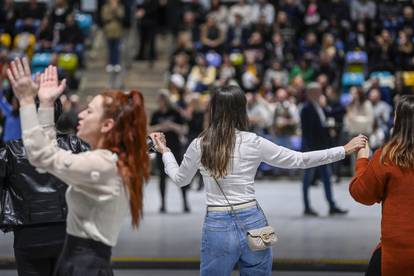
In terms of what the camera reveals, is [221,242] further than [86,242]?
Yes

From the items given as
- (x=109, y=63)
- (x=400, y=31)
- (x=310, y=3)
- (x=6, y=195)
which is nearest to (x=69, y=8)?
(x=109, y=63)

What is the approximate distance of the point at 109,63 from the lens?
22750mm

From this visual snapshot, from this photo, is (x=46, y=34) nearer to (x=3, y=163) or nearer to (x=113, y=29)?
(x=113, y=29)

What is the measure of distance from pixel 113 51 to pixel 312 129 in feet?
30.5

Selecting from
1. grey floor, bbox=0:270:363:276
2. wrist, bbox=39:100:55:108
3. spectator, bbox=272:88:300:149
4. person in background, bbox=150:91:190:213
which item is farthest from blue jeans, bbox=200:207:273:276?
spectator, bbox=272:88:300:149

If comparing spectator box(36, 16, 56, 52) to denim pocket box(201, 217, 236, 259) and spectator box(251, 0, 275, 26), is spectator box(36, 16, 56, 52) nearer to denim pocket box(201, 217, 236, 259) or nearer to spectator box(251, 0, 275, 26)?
spectator box(251, 0, 275, 26)

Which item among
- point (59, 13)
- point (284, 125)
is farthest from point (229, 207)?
point (59, 13)

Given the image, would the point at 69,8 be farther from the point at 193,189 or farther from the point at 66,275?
the point at 66,275

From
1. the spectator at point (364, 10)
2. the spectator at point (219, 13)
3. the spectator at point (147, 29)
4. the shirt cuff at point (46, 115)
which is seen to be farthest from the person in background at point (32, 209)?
the spectator at point (364, 10)

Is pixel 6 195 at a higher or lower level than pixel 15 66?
lower

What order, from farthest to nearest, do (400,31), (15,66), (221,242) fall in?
(400,31) < (221,242) < (15,66)

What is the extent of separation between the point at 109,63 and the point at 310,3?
16.8 feet

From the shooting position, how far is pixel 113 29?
22297mm

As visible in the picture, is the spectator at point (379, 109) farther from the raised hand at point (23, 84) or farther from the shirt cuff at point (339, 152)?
the raised hand at point (23, 84)
